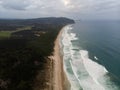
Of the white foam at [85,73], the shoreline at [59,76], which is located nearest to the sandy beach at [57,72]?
the shoreline at [59,76]

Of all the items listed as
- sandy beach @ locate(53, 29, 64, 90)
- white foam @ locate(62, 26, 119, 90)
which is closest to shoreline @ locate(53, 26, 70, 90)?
sandy beach @ locate(53, 29, 64, 90)

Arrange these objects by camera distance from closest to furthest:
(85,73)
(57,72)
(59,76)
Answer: (59,76) → (85,73) → (57,72)

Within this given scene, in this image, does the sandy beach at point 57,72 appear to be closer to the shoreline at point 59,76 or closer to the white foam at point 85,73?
the shoreline at point 59,76

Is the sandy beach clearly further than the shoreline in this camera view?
Yes

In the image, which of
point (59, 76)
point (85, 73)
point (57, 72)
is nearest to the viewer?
point (59, 76)

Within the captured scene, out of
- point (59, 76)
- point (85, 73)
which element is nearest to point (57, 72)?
point (59, 76)

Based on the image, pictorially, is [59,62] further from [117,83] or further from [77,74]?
[117,83]

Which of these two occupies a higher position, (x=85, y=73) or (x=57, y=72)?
(x=57, y=72)

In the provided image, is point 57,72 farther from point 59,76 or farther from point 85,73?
point 85,73

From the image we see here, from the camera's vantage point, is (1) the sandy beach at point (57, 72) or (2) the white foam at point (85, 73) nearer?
(2) the white foam at point (85, 73)

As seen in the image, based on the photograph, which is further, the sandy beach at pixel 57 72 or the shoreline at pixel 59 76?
the sandy beach at pixel 57 72

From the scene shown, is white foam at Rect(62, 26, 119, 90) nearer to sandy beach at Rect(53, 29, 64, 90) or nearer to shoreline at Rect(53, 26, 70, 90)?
shoreline at Rect(53, 26, 70, 90)

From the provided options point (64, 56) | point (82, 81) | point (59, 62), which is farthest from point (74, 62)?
point (82, 81)
